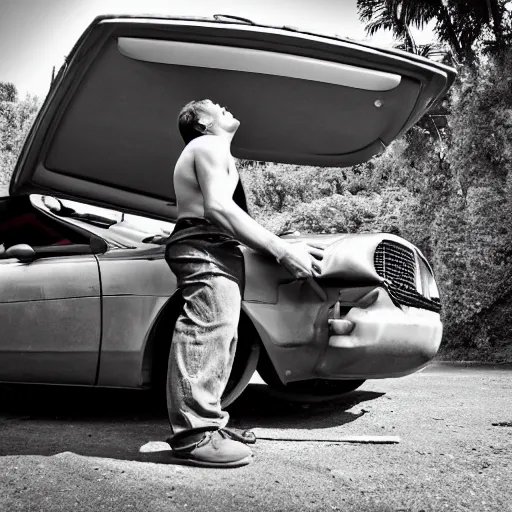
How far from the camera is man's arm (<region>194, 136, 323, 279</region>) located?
284cm

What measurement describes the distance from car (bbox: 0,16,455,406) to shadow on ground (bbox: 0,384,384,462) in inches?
10.4

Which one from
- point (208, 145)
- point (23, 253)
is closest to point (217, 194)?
point (208, 145)

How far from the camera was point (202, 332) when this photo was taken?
2.83m

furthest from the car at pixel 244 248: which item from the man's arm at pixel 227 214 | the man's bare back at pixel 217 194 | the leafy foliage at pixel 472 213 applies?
the leafy foliage at pixel 472 213

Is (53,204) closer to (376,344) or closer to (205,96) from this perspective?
(205,96)

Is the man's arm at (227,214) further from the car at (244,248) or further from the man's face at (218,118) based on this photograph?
the car at (244,248)

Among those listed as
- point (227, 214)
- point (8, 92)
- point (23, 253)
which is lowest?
Answer: point (23, 253)

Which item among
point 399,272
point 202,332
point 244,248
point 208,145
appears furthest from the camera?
point 399,272

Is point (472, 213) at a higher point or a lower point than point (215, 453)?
higher

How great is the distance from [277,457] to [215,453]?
398 millimetres

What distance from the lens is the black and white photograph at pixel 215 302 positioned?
8.89 ft

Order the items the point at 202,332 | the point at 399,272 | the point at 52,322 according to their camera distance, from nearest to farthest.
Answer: the point at 202,332 < the point at 52,322 < the point at 399,272

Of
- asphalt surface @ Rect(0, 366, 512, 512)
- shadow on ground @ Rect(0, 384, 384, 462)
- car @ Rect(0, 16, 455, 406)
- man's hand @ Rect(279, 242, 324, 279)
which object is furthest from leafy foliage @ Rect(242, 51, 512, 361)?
man's hand @ Rect(279, 242, 324, 279)

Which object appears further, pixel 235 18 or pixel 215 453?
pixel 235 18
